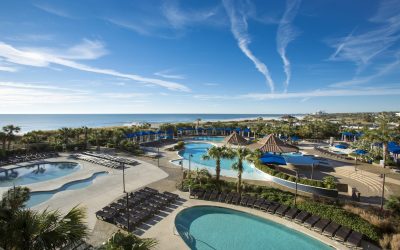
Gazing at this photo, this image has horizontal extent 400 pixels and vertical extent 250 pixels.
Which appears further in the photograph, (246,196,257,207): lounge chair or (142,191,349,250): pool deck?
(246,196,257,207): lounge chair

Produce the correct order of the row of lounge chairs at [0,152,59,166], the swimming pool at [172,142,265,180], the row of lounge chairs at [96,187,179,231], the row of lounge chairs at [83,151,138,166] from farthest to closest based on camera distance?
the row of lounge chairs at [0,152,59,166], the row of lounge chairs at [83,151,138,166], the swimming pool at [172,142,265,180], the row of lounge chairs at [96,187,179,231]

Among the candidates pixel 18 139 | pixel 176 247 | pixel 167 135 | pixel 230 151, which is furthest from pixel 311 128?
pixel 18 139

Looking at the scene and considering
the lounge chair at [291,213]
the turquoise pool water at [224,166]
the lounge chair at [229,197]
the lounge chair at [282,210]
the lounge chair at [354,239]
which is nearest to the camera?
the lounge chair at [354,239]

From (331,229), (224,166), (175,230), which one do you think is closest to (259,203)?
(331,229)

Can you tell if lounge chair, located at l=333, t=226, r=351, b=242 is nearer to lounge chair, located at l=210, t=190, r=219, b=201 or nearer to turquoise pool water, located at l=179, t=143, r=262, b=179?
lounge chair, located at l=210, t=190, r=219, b=201

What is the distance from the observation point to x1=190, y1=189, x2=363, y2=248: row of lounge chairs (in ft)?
40.7

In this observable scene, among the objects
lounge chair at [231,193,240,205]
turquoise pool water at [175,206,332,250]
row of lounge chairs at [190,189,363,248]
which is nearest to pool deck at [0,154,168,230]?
turquoise pool water at [175,206,332,250]

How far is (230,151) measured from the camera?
19719 millimetres

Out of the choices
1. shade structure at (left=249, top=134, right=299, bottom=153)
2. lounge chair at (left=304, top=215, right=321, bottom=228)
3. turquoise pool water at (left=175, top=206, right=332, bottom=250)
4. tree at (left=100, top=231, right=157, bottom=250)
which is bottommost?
turquoise pool water at (left=175, top=206, right=332, bottom=250)

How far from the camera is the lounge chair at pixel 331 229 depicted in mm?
12780

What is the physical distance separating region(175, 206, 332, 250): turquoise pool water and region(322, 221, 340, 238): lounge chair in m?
0.81

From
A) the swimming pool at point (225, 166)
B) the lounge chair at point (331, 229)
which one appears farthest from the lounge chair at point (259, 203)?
the swimming pool at point (225, 166)

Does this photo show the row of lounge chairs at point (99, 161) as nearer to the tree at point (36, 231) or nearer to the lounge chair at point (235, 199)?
the lounge chair at point (235, 199)

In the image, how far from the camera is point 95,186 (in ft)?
64.3
